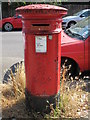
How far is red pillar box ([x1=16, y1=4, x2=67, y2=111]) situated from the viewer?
2.87 meters

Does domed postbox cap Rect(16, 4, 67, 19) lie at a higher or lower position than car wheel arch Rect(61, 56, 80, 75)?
higher

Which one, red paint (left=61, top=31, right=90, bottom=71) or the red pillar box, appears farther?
red paint (left=61, top=31, right=90, bottom=71)

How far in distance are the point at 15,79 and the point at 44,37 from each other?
4.02ft

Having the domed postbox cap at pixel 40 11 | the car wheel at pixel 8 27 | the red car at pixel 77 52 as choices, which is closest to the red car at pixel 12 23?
the car wheel at pixel 8 27

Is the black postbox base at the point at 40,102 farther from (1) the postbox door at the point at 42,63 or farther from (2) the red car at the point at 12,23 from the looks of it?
(2) the red car at the point at 12,23

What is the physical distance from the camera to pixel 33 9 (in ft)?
9.22

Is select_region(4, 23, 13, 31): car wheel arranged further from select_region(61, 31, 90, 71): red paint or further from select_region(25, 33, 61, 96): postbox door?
select_region(25, 33, 61, 96): postbox door

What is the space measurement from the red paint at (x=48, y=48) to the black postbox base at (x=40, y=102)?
60 millimetres

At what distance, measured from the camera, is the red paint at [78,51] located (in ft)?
15.2

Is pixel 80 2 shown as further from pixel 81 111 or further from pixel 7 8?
pixel 81 111

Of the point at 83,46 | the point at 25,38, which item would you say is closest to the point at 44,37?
the point at 25,38

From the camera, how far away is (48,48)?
118 inches

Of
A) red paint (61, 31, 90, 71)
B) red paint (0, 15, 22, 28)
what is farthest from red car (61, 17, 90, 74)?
red paint (0, 15, 22, 28)

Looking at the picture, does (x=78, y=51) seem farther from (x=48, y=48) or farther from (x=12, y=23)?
(x=12, y=23)
